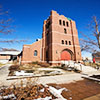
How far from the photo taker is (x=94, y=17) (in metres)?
6.03

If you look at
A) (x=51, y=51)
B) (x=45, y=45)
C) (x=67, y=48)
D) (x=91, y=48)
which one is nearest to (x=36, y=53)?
(x=45, y=45)

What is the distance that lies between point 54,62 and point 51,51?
3051 mm

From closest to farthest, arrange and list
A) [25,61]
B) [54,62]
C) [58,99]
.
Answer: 1. [58,99]
2. [54,62]
3. [25,61]

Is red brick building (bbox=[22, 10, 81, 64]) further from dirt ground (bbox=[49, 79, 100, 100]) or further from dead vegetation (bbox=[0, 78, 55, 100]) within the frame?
dead vegetation (bbox=[0, 78, 55, 100])

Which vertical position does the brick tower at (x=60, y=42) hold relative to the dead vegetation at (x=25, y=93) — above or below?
above

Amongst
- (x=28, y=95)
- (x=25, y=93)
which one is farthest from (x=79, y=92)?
(x=25, y=93)

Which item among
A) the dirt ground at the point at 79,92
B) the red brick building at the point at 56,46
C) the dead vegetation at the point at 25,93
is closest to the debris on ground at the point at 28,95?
the dead vegetation at the point at 25,93

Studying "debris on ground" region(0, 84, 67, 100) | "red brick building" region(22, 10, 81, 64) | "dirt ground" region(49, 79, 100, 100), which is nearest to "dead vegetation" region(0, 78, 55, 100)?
"debris on ground" region(0, 84, 67, 100)

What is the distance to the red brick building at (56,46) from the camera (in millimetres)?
17094

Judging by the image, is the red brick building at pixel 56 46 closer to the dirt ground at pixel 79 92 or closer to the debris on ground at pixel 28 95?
the dirt ground at pixel 79 92

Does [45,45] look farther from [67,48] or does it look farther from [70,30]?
[70,30]

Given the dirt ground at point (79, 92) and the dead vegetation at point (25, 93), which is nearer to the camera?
the dead vegetation at point (25, 93)

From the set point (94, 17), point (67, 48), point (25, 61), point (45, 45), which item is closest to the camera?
point (94, 17)

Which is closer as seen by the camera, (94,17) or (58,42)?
(94,17)
